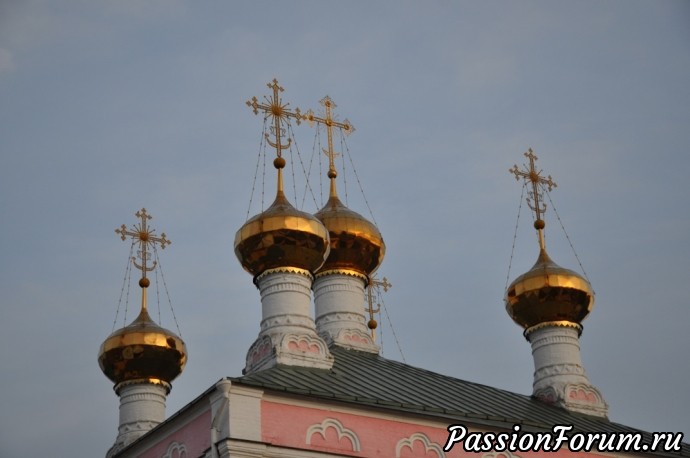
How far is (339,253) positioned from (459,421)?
5.54m

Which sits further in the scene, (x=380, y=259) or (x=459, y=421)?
(x=380, y=259)

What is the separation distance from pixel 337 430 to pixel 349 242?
241 inches

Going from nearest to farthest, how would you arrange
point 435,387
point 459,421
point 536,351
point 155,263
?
point 459,421, point 435,387, point 536,351, point 155,263

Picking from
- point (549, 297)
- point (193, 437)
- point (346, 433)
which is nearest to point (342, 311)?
point (549, 297)

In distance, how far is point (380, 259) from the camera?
22.0 m

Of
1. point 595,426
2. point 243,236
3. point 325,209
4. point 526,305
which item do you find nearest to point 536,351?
point 526,305

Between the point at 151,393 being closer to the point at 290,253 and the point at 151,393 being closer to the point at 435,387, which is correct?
the point at 290,253

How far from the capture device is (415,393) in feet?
57.7

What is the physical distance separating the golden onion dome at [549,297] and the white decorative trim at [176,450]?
293 inches

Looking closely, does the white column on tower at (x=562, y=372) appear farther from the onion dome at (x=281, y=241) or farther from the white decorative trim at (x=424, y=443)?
the white decorative trim at (x=424, y=443)

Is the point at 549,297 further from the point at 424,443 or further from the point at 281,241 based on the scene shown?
the point at 424,443

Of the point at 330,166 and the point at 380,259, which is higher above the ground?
the point at 330,166

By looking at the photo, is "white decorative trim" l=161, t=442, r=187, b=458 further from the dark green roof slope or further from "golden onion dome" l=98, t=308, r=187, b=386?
"golden onion dome" l=98, t=308, r=187, b=386

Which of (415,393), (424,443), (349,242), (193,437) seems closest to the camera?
(193,437)
